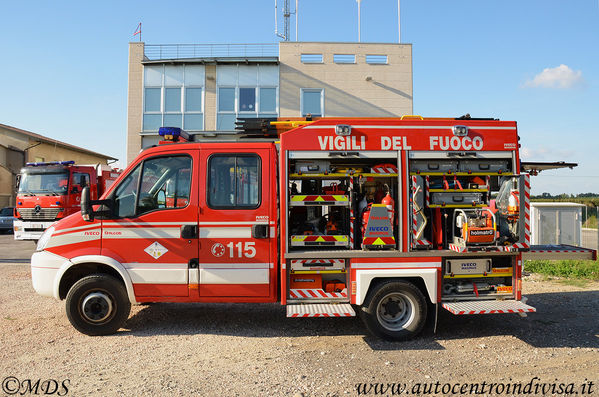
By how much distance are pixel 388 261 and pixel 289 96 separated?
1771cm

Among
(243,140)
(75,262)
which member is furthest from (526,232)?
(75,262)

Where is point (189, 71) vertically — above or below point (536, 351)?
above

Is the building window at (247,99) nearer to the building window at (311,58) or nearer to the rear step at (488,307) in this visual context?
the building window at (311,58)

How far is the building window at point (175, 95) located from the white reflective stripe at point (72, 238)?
16.7 m

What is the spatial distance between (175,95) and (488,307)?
19913 mm

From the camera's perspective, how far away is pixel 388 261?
542cm

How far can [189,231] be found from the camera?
216 inches

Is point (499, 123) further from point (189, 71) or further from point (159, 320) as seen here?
point (189, 71)

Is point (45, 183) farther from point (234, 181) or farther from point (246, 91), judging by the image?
point (234, 181)

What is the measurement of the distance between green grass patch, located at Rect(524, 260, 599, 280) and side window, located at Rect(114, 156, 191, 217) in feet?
28.7

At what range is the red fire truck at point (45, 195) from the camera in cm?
1424

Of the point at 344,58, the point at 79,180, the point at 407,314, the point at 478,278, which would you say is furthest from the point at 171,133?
the point at 344,58

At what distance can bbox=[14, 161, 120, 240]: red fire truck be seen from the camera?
14242 mm

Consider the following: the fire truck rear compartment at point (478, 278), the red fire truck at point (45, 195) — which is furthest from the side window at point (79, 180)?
the fire truck rear compartment at point (478, 278)
